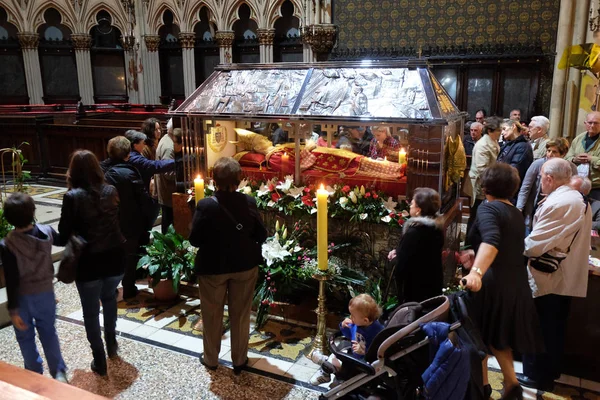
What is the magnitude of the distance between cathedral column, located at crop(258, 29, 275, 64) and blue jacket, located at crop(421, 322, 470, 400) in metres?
11.0

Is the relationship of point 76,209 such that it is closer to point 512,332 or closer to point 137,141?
point 137,141

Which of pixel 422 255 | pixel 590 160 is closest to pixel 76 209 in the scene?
pixel 422 255

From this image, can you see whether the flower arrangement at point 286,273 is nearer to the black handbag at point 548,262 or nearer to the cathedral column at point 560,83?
the black handbag at point 548,262

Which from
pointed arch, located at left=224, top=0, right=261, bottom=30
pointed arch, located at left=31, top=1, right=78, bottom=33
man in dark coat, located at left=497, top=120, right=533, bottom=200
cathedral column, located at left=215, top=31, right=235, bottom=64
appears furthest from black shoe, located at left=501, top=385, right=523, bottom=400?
pointed arch, located at left=31, top=1, right=78, bottom=33

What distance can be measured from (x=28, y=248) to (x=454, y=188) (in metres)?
3.43

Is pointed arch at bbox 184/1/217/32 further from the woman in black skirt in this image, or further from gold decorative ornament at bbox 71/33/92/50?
the woman in black skirt

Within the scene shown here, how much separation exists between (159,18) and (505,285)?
1287 centimetres

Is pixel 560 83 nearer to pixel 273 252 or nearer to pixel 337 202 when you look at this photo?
pixel 337 202

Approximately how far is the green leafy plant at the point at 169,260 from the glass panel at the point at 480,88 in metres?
7.92

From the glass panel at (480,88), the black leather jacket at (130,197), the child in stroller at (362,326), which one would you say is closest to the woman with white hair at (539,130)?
the child in stroller at (362,326)

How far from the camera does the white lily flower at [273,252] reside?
3.84 meters

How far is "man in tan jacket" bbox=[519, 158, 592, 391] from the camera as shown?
279 centimetres

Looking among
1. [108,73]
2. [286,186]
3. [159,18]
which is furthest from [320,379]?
[108,73]

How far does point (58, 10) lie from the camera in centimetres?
1329
